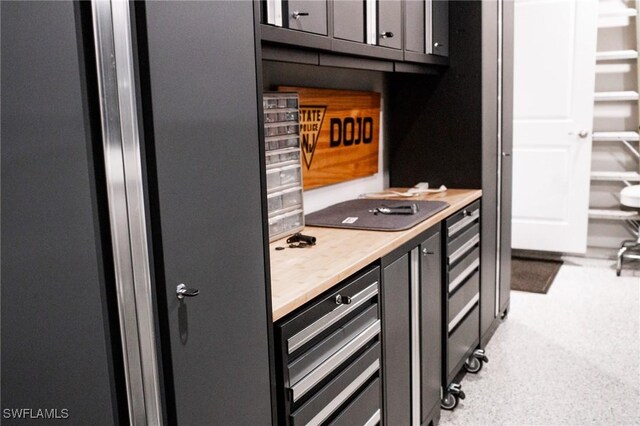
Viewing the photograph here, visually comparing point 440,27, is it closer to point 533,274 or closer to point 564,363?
point 564,363

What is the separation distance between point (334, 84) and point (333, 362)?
57.1 inches

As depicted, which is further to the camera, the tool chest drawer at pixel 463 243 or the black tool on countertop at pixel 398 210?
the tool chest drawer at pixel 463 243

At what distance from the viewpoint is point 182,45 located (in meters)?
1.05

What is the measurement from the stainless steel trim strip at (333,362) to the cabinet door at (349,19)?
3.24 ft

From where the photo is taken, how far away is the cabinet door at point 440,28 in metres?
2.86

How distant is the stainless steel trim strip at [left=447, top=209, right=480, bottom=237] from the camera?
261 centimetres

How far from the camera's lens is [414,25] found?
8.72 feet

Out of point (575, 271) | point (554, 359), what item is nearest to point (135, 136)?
point (554, 359)

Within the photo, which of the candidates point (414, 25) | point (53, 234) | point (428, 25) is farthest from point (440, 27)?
point (53, 234)

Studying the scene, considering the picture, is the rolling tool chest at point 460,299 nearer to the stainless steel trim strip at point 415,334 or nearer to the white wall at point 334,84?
the stainless steel trim strip at point 415,334

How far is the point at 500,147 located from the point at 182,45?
8.88 ft

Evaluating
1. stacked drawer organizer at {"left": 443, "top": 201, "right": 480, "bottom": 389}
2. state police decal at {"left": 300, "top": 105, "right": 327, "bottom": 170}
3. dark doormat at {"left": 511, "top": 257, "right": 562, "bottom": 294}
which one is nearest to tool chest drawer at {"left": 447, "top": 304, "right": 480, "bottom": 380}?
stacked drawer organizer at {"left": 443, "top": 201, "right": 480, "bottom": 389}

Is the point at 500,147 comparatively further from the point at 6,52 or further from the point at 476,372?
the point at 6,52

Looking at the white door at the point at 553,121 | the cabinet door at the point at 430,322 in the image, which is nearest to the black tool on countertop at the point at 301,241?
the cabinet door at the point at 430,322
